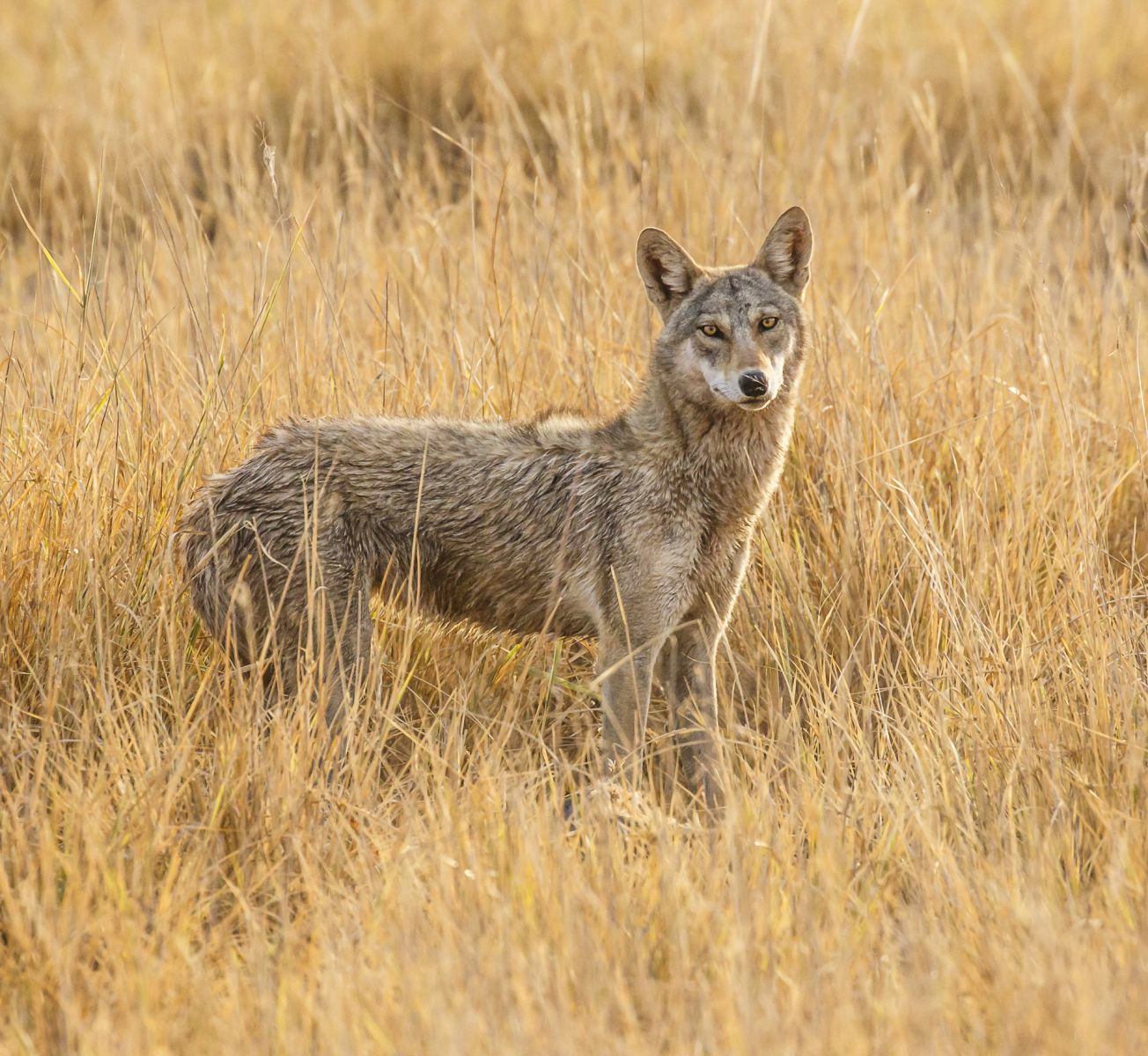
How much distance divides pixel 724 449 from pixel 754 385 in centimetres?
38

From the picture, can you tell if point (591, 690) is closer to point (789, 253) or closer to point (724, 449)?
point (724, 449)

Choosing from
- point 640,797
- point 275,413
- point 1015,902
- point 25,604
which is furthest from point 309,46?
Answer: point 1015,902

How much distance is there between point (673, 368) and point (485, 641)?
1209 millimetres

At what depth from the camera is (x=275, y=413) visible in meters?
5.36

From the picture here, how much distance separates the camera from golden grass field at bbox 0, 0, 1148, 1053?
9.30ft

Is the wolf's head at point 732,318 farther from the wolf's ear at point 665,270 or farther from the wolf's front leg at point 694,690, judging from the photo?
the wolf's front leg at point 694,690

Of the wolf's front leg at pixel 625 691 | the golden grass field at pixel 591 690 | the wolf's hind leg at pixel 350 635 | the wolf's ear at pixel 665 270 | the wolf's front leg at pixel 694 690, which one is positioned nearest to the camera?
the golden grass field at pixel 591 690

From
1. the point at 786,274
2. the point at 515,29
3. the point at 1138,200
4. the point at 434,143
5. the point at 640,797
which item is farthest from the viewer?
the point at 515,29

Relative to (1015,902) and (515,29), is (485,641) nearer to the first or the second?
(1015,902)

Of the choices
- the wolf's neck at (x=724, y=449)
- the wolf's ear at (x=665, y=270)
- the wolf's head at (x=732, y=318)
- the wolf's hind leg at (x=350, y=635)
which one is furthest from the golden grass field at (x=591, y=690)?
the wolf's ear at (x=665, y=270)

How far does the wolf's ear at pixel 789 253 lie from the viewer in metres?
4.82

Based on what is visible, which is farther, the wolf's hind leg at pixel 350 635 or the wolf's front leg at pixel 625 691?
the wolf's front leg at pixel 625 691

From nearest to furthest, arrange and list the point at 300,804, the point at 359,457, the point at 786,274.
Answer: the point at 300,804, the point at 359,457, the point at 786,274

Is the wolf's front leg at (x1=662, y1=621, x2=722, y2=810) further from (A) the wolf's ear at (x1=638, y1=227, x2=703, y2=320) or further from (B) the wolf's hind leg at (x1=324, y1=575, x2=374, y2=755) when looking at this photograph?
(A) the wolf's ear at (x1=638, y1=227, x2=703, y2=320)
